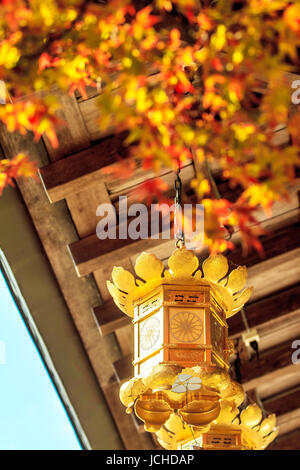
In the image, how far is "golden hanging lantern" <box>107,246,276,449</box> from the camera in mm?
2791

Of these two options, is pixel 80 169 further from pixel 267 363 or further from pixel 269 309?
pixel 267 363

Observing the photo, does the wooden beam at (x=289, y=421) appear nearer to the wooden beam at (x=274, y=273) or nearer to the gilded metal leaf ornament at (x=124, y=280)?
the wooden beam at (x=274, y=273)

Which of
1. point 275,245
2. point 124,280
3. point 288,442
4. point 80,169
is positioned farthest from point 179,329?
point 288,442

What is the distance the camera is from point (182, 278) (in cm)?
293

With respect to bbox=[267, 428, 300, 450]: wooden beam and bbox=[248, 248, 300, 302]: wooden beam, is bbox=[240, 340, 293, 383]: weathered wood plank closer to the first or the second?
bbox=[248, 248, 300, 302]: wooden beam

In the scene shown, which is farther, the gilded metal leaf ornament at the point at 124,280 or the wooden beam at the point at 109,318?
the wooden beam at the point at 109,318

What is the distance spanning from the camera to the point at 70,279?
184 inches

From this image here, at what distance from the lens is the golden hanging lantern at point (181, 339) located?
279cm

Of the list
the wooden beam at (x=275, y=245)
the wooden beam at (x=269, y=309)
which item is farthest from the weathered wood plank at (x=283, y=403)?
the wooden beam at (x=275, y=245)

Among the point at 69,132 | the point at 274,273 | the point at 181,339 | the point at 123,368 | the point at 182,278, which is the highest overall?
the point at 69,132

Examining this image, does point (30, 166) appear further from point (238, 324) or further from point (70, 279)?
point (238, 324)

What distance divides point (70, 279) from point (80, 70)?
2841mm

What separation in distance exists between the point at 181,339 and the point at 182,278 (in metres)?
0.24

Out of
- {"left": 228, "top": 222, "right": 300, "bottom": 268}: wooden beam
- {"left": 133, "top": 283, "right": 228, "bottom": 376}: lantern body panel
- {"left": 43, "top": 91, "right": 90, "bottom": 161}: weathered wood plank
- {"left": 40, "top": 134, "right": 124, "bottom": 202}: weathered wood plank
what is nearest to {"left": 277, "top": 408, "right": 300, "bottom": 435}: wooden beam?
{"left": 228, "top": 222, "right": 300, "bottom": 268}: wooden beam
